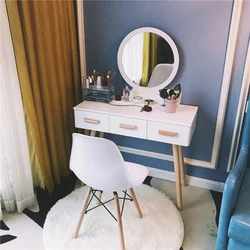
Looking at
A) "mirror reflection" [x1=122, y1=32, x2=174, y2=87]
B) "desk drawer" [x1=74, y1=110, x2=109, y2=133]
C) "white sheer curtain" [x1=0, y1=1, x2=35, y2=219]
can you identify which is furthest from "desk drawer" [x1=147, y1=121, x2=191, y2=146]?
"white sheer curtain" [x1=0, y1=1, x2=35, y2=219]

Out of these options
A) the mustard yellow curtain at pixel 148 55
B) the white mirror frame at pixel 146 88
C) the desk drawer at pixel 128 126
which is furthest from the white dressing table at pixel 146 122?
the mustard yellow curtain at pixel 148 55

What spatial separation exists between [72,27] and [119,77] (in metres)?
0.54

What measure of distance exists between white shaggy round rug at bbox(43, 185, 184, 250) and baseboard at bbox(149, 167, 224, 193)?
0.29 meters

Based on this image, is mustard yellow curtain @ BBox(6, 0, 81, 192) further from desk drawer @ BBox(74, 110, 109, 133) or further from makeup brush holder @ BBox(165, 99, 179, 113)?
makeup brush holder @ BBox(165, 99, 179, 113)

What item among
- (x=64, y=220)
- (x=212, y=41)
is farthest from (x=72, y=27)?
(x=64, y=220)

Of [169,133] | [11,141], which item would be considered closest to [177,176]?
[169,133]

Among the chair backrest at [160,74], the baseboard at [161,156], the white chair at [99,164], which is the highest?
the chair backrest at [160,74]

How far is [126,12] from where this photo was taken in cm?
206

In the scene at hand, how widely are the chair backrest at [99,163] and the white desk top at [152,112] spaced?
1.72ft

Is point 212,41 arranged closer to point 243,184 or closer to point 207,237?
point 243,184

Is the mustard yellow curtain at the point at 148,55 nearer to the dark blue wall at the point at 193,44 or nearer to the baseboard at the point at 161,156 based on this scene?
the dark blue wall at the point at 193,44

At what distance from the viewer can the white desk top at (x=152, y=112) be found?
73.2 inches

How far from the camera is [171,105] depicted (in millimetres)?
1929

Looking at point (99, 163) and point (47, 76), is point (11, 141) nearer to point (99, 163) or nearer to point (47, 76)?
point (47, 76)
